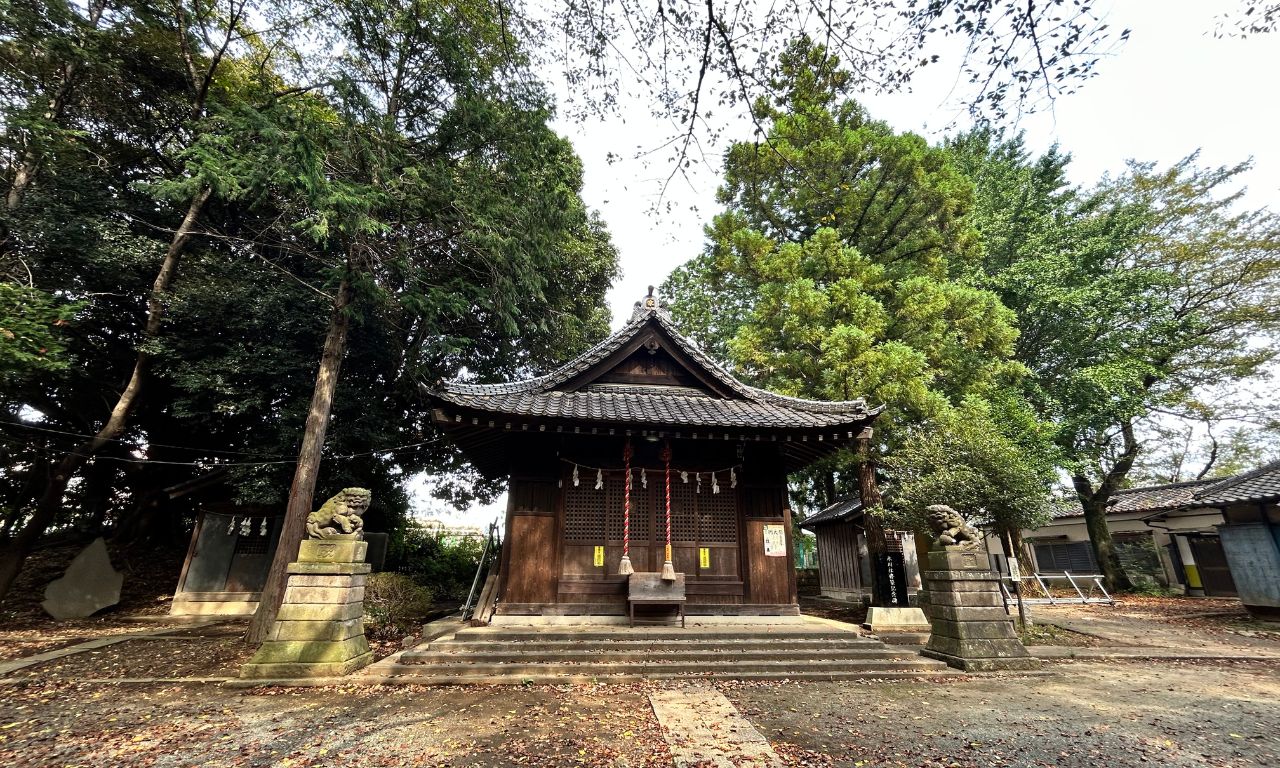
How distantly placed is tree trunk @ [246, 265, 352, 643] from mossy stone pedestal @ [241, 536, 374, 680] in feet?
8.76

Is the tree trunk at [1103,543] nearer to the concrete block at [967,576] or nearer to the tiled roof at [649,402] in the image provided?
the concrete block at [967,576]


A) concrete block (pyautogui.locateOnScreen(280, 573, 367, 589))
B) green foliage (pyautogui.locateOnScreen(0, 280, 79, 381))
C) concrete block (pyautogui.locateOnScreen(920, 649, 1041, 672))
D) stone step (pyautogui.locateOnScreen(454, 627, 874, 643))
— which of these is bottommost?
concrete block (pyautogui.locateOnScreen(920, 649, 1041, 672))

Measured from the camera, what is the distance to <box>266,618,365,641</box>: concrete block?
7.16 metres

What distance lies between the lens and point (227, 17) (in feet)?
40.8

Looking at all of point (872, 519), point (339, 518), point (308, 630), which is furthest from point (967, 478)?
point (308, 630)

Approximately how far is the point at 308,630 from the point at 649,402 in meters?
7.15

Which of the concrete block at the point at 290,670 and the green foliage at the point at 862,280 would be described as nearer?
the concrete block at the point at 290,670

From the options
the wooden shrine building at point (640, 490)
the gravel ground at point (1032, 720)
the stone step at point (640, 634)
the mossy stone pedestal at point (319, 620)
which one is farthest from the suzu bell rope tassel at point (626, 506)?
the mossy stone pedestal at point (319, 620)

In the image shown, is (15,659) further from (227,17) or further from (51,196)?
(227,17)

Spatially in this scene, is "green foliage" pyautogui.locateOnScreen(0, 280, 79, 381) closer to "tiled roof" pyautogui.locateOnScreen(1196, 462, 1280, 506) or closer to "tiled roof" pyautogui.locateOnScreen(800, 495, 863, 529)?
"tiled roof" pyautogui.locateOnScreen(800, 495, 863, 529)

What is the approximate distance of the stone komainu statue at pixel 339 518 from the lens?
7.72 metres

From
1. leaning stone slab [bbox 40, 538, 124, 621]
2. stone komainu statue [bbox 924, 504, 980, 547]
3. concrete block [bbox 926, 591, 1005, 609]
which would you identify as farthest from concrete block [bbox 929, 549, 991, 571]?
leaning stone slab [bbox 40, 538, 124, 621]

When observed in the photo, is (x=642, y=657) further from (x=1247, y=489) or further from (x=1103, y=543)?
(x=1103, y=543)

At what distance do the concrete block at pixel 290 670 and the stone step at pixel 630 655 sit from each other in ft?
2.88
